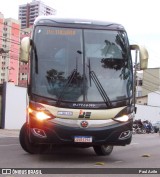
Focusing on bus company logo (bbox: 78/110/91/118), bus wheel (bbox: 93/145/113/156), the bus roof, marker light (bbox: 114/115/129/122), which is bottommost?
bus wheel (bbox: 93/145/113/156)

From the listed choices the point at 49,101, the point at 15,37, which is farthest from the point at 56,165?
the point at 15,37

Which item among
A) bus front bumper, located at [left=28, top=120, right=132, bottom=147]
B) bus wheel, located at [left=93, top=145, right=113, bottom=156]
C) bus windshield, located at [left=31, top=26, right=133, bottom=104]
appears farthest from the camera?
bus wheel, located at [left=93, top=145, right=113, bottom=156]

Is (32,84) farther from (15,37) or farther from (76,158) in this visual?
(15,37)

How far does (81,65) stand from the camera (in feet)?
33.7

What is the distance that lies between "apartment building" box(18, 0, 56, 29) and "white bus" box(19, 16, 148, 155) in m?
25.8

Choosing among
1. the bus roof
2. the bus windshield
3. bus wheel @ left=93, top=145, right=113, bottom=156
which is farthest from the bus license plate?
the bus roof

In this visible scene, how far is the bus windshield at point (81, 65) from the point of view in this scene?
9.99 m

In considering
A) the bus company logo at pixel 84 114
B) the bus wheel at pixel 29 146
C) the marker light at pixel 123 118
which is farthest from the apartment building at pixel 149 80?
the bus company logo at pixel 84 114

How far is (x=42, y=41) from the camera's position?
408 inches

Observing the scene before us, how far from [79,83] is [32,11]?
31539 mm

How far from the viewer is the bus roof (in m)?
10.6

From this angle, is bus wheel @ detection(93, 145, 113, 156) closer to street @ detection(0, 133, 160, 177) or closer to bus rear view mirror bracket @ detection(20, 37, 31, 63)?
street @ detection(0, 133, 160, 177)

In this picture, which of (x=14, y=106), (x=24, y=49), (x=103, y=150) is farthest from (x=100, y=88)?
(x=14, y=106)

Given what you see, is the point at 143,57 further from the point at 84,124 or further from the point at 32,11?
the point at 32,11
